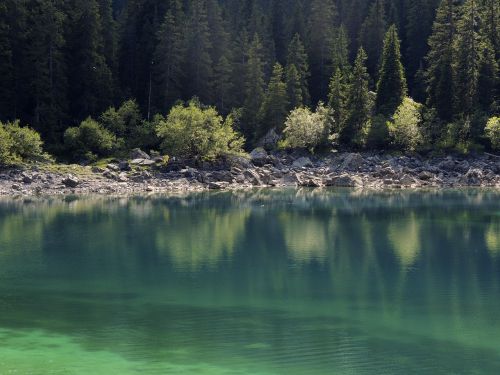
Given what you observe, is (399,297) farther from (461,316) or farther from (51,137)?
(51,137)

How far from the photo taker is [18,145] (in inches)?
2894

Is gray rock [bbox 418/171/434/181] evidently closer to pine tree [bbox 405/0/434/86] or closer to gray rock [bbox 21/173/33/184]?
pine tree [bbox 405/0/434/86]

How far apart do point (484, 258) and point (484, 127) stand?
5339 centimetres

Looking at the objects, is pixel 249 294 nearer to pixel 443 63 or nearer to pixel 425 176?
pixel 425 176

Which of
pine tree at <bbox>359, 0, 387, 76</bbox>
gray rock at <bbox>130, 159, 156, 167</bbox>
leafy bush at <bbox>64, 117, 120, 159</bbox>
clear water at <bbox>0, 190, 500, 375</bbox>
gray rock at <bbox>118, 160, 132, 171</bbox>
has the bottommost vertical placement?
clear water at <bbox>0, 190, 500, 375</bbox>

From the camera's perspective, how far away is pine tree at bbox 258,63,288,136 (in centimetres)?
9212

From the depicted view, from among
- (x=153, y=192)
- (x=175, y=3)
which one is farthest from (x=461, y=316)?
(x=175, y=3)

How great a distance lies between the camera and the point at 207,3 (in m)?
103

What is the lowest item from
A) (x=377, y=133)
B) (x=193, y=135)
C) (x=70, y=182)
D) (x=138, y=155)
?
(x=70, y=182)

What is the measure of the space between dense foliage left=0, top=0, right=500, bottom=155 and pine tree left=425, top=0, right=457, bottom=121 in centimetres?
16

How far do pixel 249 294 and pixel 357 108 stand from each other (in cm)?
6717

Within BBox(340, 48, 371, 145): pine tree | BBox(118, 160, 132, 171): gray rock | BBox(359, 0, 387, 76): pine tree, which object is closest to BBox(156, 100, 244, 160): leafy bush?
BBox(118, 160, 132, 171): gray rock

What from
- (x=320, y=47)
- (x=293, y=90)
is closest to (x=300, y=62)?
(x=293, y=90)

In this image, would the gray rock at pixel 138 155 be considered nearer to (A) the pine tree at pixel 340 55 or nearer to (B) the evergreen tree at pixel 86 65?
(B) the evergreen tree at pixel 86 65
